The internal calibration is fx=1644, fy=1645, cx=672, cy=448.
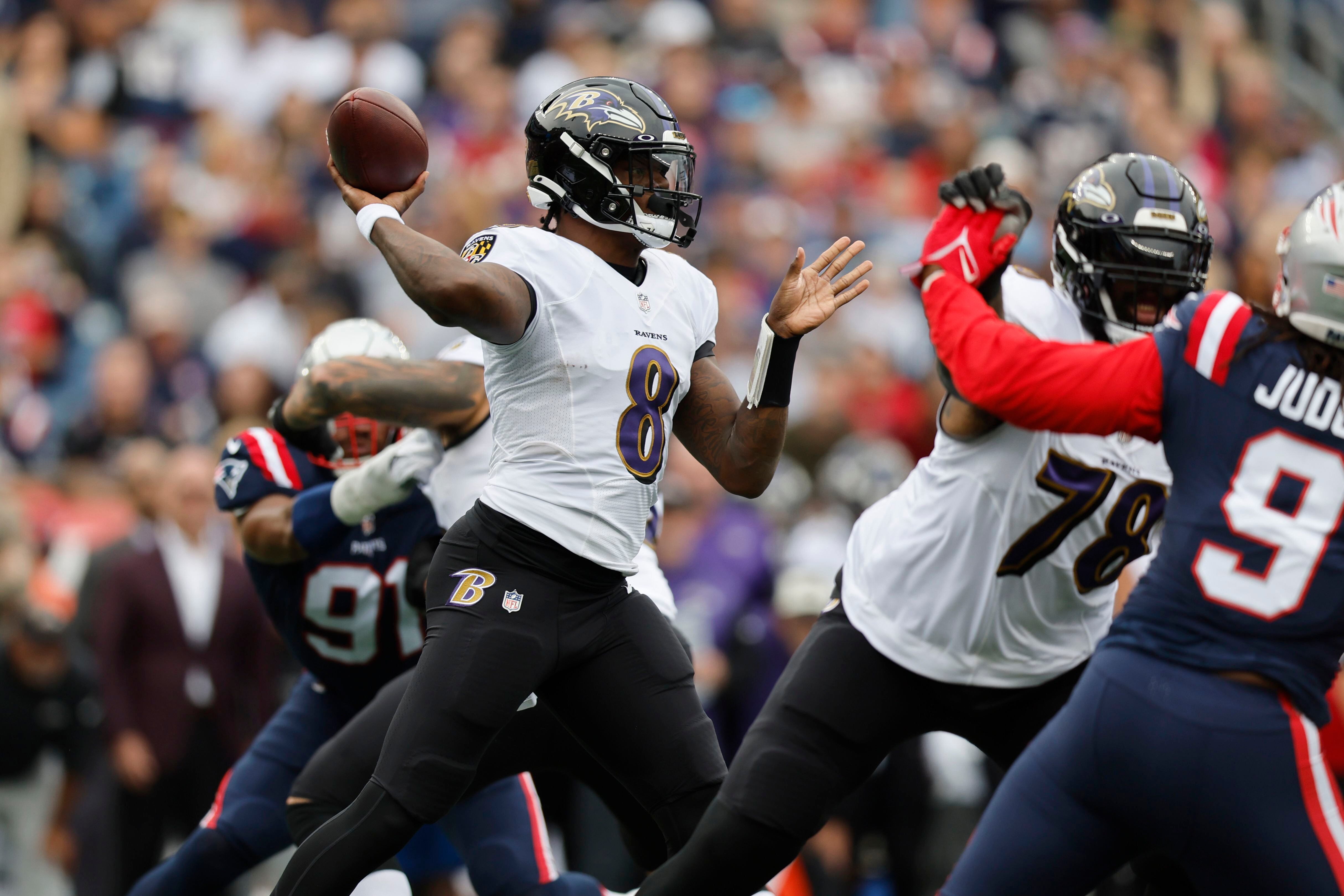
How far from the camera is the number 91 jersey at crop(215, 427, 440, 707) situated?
501 cm

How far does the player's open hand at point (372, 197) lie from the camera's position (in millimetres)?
3783

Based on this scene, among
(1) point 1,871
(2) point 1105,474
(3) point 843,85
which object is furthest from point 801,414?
(2) point 1105,474

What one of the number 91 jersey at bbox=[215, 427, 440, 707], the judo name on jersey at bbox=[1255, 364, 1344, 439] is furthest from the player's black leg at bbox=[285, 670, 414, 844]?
the judo name on jersey at bbox=[1255, 364, 1344, 439]

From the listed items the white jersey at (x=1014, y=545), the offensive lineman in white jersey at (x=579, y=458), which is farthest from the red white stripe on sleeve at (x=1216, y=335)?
the offensive lineman in white jersey at (x=579, y=458)

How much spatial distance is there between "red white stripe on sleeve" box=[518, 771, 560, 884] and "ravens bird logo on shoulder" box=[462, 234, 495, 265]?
165 centimetres

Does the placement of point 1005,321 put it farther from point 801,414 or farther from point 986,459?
point 801,414

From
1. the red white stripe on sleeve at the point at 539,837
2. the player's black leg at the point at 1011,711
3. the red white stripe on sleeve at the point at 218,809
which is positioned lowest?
the red white stripe on sleeve at the point at 218,809

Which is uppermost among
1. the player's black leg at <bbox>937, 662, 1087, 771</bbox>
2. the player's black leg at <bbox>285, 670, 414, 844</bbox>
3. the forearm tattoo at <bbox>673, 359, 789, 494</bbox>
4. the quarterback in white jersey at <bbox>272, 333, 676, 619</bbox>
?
the forearm tattoo at <bbox>673, 359, 789, 494</bbox>

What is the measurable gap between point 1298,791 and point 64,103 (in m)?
10.0

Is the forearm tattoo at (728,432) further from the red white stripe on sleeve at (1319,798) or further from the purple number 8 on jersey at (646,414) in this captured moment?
the red white stripe on sleeve at (1319,798)

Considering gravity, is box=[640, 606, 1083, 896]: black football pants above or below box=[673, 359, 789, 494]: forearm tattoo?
below

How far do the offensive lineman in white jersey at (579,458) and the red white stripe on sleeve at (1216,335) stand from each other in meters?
0.85

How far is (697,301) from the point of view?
160 inches

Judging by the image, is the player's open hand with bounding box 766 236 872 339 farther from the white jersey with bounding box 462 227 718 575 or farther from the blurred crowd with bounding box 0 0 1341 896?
the blurred crowd with bounding box 0 0 1341 896
